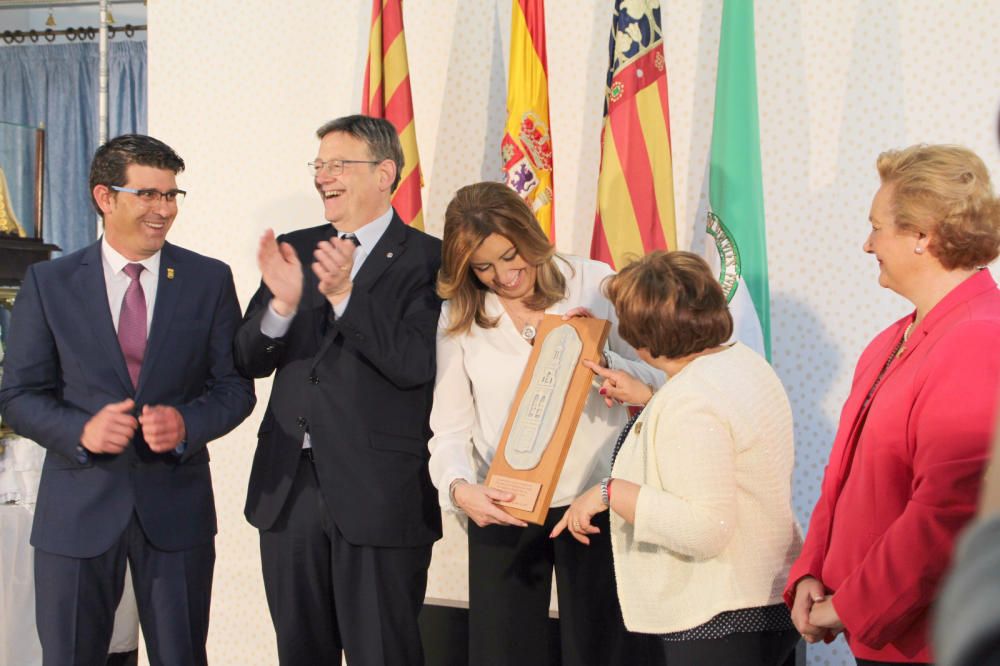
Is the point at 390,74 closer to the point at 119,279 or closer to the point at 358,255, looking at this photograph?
the point at 358,255

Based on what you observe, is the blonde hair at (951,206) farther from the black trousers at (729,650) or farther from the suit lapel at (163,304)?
the suit lapel at (163,304)

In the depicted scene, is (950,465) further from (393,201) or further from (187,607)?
(393,201)

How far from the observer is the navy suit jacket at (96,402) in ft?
7.91

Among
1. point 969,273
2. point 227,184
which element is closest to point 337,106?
point 227,184

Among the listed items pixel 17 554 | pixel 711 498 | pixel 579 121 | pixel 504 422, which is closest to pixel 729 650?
pixel 711 498

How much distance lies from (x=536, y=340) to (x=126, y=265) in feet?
3.64

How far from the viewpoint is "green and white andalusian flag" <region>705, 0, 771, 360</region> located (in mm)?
3100

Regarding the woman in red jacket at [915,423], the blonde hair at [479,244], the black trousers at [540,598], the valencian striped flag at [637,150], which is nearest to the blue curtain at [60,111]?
the valencian striped flag at [637,150]

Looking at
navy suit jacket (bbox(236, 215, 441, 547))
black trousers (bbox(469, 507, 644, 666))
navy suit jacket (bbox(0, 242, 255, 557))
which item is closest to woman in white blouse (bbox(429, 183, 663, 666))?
black trousers (bbox(469, 507, 644, 666))

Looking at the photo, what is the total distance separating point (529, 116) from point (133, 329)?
154cm

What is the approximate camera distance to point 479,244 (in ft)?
7.64

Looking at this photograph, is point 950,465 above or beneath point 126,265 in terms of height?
beneath

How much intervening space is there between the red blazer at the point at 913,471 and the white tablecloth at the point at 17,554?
286cm

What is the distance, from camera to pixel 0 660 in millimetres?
3391
